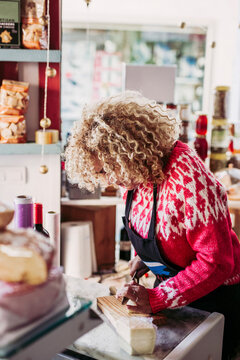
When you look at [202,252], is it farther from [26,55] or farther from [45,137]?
[26,55]

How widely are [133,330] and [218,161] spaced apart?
2.15 m

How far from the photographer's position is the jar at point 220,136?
9.66 ft

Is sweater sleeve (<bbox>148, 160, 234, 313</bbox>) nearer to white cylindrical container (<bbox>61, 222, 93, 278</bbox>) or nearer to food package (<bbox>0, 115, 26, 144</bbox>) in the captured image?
food package (<bbox>0, 115, 26, 144</bbox>)

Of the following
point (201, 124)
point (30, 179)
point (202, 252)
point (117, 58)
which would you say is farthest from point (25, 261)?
→ point (117, 58)

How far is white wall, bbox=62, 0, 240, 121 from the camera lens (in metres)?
3.67

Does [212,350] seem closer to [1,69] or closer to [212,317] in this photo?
[212,317]

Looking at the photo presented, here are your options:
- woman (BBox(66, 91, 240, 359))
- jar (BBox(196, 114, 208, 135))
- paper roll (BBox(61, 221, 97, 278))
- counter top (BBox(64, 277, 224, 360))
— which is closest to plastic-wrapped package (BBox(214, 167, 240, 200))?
jar (BBox(196, 114, 208, 135))

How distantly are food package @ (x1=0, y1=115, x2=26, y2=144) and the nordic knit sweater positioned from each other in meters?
1.15

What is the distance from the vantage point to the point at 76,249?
2.81 meters

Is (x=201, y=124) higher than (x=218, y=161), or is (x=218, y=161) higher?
(x=201, y=124)

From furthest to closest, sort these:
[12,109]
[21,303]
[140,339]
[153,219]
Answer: [12,109] < [153,219] < [140,339] < [21,303]

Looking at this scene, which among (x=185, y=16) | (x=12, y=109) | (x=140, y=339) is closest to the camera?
(x=140, y=339)

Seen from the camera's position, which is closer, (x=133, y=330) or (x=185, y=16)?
(x=133, y=330)

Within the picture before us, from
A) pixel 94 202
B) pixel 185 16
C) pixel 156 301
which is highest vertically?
pixel 185 16
